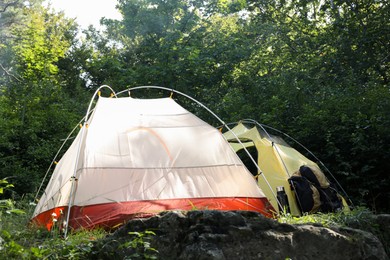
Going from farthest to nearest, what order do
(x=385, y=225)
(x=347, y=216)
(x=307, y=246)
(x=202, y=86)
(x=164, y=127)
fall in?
(x=202, y=86)
(x=164, y=127)
(x=347, y=216)
(x=385, y=225)
(x=307, y=246)

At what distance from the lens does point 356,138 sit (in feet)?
27.5

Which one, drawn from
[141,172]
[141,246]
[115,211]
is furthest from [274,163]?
[141,246]

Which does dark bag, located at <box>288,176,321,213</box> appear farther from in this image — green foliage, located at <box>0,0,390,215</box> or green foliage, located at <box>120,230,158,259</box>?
green foliage, located at <box>120,230,158,259</box>

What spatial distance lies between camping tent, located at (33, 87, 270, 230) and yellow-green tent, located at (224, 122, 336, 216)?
1113 millimetres

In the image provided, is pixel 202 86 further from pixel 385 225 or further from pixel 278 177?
pixel 385 225

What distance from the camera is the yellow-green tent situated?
7348 millimetres

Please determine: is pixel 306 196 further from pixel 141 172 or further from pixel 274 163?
pixel 141 172

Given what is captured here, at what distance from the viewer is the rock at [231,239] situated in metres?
3.45

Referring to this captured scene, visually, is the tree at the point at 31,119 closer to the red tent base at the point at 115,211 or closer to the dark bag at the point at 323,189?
the red tent base at the point at 115,211

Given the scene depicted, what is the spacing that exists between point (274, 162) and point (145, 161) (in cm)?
267

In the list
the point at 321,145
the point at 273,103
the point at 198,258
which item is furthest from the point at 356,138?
the point at 198,258

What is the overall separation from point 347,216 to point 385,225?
1.45 feet

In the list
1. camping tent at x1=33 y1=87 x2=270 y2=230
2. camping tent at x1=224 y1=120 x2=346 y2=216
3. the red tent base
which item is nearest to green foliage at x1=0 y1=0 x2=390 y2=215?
camping tent at x1=224 y1=120 x2=346 y2=216

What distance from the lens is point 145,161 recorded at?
5812 millimetres
